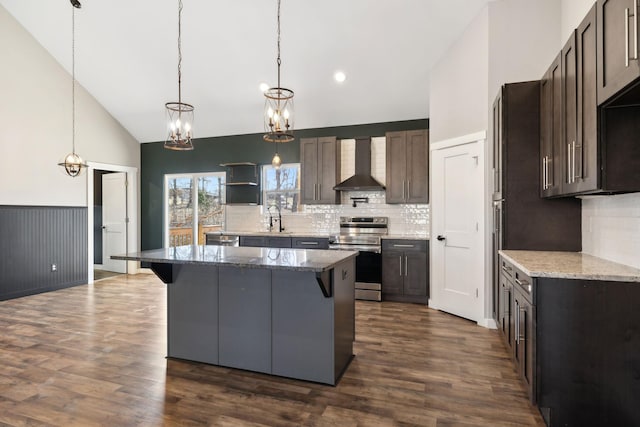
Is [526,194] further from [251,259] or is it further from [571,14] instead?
[251,259]

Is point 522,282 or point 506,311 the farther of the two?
point 506,311

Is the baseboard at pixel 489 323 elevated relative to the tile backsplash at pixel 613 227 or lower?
lower

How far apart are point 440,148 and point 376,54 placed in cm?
150

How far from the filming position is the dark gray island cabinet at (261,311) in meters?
2.66

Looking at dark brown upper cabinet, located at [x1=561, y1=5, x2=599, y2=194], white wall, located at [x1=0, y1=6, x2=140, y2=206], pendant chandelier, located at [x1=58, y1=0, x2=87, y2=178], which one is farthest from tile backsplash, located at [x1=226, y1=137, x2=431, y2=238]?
white wall, located at [x1=0, y1=6, x2=140, y2=206]

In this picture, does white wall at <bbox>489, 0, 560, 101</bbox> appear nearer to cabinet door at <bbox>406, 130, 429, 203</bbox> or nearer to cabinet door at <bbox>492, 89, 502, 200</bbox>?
cabinet door at <bbox>492, 89, 502, 200</bbox>

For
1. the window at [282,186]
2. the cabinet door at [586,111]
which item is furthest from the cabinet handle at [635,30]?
the window at [282,186]

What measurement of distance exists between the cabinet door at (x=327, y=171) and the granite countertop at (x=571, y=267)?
326 cm

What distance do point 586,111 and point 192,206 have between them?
Result: 6.71 metres

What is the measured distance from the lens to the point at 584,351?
2.05 metres

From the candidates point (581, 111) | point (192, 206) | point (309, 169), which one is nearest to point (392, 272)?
point (309, 169)

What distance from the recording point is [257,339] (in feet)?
9.41

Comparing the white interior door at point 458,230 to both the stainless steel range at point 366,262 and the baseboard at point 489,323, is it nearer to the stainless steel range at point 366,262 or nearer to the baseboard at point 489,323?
the baseboard at point 489,323

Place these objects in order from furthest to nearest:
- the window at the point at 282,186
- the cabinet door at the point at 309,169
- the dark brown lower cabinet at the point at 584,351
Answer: the window at the point at 282,186, the cabinet door at the point at 309,169, the dark brown lower cabinet at the point at 584,351
